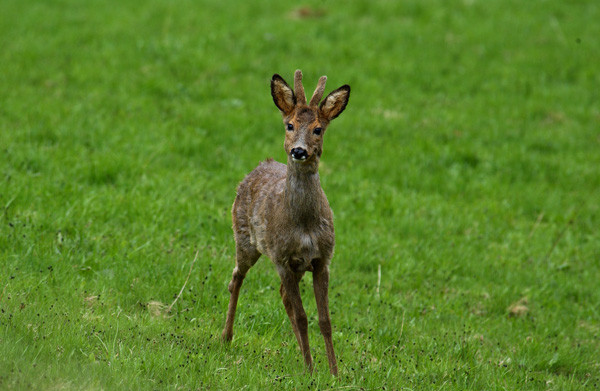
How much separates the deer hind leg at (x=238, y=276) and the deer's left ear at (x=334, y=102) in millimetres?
1603

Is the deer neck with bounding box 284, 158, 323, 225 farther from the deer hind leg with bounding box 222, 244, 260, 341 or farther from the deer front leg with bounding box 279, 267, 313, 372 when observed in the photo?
the deer hind leg with bounding box 222, 244, 260, 341

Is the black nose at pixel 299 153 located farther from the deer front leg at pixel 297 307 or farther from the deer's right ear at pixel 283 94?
the deer front leg at pixel 297 307

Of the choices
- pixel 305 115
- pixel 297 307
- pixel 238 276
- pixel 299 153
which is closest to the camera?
pixel 299 153

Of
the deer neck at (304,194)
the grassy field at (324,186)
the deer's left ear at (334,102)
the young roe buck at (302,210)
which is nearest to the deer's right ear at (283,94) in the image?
the young roe buck at (302,210)

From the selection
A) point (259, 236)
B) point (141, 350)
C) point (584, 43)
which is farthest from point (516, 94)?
point (141, 350)

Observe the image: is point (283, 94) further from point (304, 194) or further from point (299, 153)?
point (304, 194)

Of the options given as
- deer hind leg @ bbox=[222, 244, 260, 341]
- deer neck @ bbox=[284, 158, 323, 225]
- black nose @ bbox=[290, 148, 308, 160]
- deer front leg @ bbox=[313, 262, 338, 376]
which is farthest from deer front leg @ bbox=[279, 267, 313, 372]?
black nose @ bbox=[290, 148, 308, 160]

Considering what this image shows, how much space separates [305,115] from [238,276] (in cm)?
196

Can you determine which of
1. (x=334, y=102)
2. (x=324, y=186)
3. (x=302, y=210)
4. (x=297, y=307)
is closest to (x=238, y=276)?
(x=297, y=307)

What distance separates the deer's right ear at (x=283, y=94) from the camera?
20.9 ft

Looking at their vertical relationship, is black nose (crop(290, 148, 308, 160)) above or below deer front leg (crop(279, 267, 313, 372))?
above

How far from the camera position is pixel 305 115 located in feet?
20.5

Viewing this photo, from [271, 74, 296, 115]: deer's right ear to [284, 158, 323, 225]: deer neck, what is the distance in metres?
0.44

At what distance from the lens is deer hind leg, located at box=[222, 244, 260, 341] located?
729 cm
